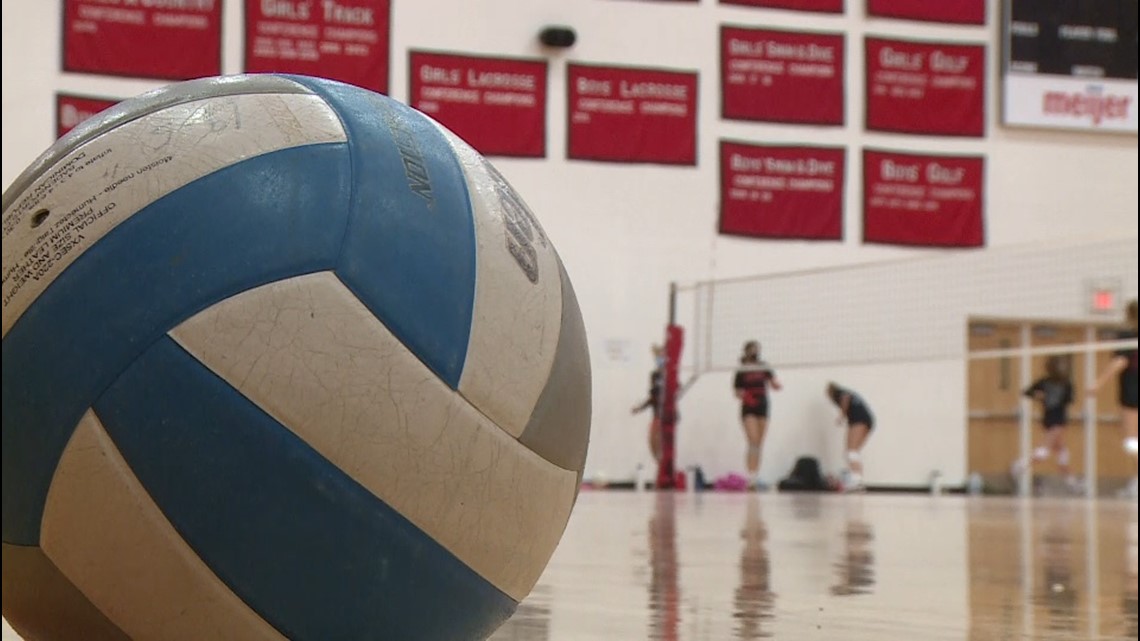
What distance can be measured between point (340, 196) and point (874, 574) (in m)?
2.82

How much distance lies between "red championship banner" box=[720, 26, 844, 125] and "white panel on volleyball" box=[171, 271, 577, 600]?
1457 cm

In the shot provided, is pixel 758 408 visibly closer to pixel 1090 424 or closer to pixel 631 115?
pixel 631 115

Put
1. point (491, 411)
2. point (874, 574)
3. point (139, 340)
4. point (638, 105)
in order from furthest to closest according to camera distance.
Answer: point (638, 105), point (874, 574), point (491, 411), point (139, 340)

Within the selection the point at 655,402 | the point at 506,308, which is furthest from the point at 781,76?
the point at 506,308

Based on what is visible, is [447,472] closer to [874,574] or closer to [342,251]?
[342,251]

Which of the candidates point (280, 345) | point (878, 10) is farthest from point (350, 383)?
point (878, 10)

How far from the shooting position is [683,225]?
1584 centimetres

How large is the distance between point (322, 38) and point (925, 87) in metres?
6.60

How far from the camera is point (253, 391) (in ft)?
5.26

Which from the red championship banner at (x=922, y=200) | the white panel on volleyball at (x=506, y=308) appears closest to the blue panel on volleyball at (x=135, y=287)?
the white panel on volleyball at (x=506, y=308)

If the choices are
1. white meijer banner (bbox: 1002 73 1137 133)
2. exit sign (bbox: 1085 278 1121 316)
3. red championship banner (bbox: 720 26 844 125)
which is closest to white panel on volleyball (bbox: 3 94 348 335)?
red championship banner (bbox: 720 26 844 125)

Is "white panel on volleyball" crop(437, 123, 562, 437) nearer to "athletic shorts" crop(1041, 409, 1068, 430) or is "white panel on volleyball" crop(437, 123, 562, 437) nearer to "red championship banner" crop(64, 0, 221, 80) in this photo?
"red championship banner" crop(64, 0, 221, 80)

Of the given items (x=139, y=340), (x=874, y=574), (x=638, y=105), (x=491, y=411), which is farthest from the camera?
Answer: (x=638, y=105)

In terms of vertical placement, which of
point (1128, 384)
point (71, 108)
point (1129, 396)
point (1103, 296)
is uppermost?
point (71, 108)
